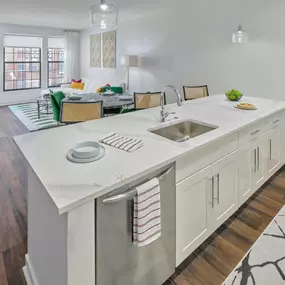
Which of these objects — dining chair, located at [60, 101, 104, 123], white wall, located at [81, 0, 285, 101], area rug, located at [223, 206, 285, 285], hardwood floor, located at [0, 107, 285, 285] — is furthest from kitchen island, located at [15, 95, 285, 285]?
white wall, located at [81, 0, 285, 101]

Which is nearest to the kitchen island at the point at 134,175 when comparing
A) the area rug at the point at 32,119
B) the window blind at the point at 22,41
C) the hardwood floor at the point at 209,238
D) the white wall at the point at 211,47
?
the hardwood floor at the point at 209,238

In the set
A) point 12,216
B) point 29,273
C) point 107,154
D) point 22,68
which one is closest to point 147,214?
point 107,154

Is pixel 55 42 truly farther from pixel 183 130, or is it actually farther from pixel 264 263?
pixel 264 263

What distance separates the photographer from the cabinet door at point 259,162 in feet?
8.44

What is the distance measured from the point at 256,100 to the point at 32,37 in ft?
27.2

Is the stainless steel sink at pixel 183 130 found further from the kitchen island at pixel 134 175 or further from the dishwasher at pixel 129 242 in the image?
the dishwasher at pixel 129 242

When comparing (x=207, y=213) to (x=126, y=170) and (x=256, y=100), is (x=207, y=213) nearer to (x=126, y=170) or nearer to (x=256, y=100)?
(x=126, y=170)

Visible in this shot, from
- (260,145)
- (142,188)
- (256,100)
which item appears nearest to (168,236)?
(142,188)

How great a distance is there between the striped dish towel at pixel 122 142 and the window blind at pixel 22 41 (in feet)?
28.1

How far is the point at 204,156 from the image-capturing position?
1.78 metres

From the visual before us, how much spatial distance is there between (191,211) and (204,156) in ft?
1.26

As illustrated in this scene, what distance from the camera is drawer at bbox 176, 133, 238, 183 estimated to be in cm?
159

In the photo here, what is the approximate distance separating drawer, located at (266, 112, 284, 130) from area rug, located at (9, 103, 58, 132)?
440 cm

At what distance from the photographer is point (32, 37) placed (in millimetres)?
8961
